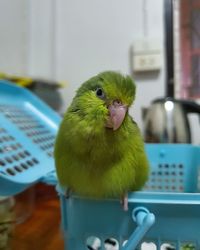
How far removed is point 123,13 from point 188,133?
64 cm

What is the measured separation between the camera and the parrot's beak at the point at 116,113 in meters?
0.48

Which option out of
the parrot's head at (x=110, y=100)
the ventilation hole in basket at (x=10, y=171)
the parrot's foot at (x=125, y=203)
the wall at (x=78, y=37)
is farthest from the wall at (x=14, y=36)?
the parrot's foot at (x=125, y=203)

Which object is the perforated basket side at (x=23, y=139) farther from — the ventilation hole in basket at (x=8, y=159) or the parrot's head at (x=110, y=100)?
the parrot's head at (x=110, y=100)

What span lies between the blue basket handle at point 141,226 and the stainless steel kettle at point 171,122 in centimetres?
79

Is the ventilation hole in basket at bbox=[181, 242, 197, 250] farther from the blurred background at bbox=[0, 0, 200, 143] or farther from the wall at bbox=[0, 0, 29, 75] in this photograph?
the wall at bbox=[0, 0, 29, 75]

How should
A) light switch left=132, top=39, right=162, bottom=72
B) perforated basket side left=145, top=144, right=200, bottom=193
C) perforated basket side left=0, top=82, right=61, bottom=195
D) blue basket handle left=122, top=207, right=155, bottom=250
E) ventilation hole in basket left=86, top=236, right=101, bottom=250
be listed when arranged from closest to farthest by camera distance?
blue basket handle left=122, top=207, right=155, bottom=250, ventilation hole in basket left=86, top=236, right=101, bottom=250, perforated basket side left=0, top=82, right=61, bottom=195, perforated basket side left=145, top=144, right=200, bottom=193, light switch left=132, top=39, right=162, bottom=72

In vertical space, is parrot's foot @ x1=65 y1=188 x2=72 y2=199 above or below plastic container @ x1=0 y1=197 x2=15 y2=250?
above

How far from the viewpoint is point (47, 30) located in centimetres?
165

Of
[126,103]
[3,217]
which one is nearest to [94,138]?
[126,103]

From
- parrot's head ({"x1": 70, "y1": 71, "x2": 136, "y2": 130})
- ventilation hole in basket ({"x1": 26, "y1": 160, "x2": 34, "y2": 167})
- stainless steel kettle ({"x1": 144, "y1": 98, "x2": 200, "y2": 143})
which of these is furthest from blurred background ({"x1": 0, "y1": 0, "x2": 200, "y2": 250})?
parrot's head ({"x1": 70, "y1": 71, "x2": 136, "y2": 130})

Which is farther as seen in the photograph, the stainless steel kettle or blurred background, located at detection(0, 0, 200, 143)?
blurred background, located at detection(0, 0, 200, 143)

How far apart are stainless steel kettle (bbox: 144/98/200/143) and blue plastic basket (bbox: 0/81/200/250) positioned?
28 cm

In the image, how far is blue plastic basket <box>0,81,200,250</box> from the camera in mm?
441

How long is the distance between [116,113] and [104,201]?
0.12 metres
